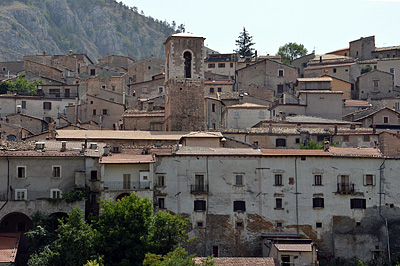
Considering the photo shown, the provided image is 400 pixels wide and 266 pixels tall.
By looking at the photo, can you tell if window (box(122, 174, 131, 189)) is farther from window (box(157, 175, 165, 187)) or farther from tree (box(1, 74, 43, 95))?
tree (box(1, 74, 43, 95))

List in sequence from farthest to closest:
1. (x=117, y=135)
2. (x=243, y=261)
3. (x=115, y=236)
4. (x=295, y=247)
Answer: (x=117, y=135) → (x=295, y=247) → (x=243, y=261) → (x=115, y=236)

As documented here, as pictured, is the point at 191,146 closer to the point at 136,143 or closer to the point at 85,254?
the point at 136,143

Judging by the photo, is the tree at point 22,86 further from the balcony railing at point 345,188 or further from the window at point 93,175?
the balcony railing at point 345,188

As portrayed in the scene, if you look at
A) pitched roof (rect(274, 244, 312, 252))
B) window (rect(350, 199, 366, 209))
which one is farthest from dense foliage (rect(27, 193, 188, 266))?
window (rect(350, 199, 366, 209))

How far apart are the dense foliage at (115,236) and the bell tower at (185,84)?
1875 centimetres

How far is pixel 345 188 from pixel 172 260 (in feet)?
51.5

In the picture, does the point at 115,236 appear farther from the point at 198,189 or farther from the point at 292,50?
the point at 292,50

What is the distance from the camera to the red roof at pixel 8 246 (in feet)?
164

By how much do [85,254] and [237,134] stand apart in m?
21.7

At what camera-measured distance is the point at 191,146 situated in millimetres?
60094

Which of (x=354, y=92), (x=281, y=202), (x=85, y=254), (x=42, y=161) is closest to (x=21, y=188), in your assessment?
(x=42, y=161)

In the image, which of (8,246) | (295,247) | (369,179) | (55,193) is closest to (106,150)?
(55,193)

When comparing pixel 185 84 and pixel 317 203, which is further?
pixel 185 84

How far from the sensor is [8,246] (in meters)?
51.5
